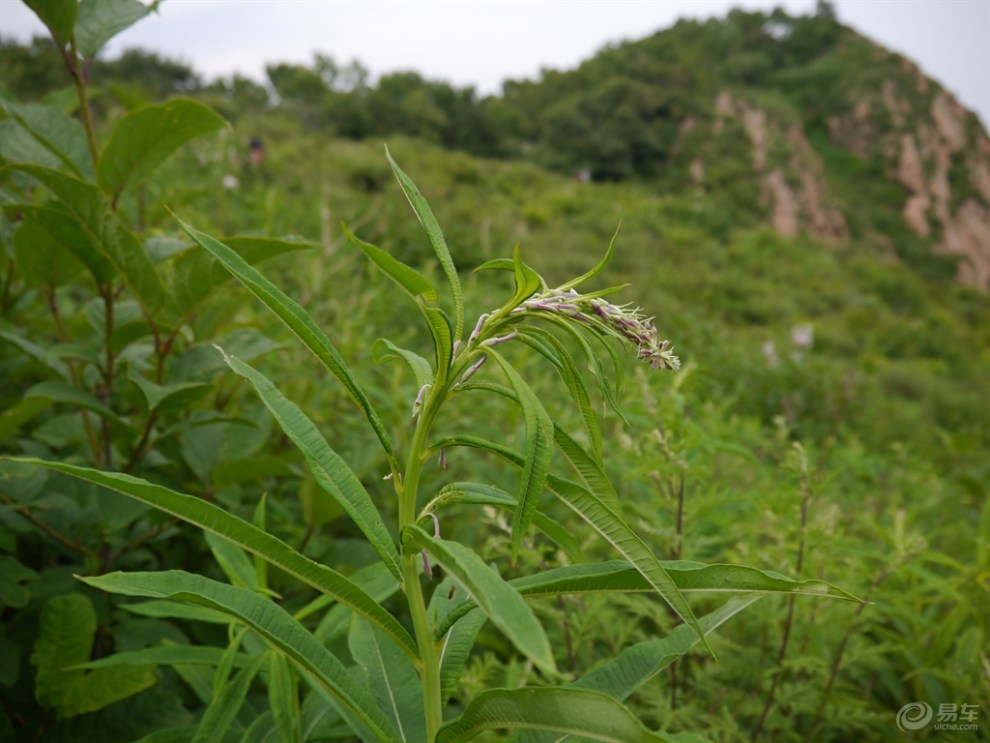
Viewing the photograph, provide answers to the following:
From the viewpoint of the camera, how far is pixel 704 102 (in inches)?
990

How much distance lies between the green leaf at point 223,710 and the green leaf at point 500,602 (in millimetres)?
390

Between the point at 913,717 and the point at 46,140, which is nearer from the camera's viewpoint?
the point at 46,140

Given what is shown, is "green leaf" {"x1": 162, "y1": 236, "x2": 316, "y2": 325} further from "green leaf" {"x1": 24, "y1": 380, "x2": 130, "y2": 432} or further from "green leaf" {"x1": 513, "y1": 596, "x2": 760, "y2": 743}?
"green leaf" {"x1": 513, "y1": 596, "x2": 760, "y2": 743}

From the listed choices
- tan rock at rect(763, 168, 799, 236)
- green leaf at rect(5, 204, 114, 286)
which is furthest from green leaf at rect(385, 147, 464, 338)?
tan rock at rect(763, 168, 799, 236)

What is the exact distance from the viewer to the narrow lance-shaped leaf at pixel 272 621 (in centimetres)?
46

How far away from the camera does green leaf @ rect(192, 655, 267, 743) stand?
2.03 ft

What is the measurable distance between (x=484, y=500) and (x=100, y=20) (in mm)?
938

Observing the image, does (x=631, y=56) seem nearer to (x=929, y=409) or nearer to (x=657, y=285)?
(x=657, y=285)

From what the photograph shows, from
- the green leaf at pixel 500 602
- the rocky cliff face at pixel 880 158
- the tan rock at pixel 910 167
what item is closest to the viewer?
the green leaf at pixel 500 602

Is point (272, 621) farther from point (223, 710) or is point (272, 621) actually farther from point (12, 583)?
point (12, 583)

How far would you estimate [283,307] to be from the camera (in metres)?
0.45


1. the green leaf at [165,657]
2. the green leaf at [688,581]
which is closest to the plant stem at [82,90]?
the green leaf at [165,657]

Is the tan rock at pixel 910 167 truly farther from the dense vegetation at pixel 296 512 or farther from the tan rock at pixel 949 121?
the dense vegetation at pixel 296 512

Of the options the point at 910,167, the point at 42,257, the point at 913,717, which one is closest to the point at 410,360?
the point at 42,257
